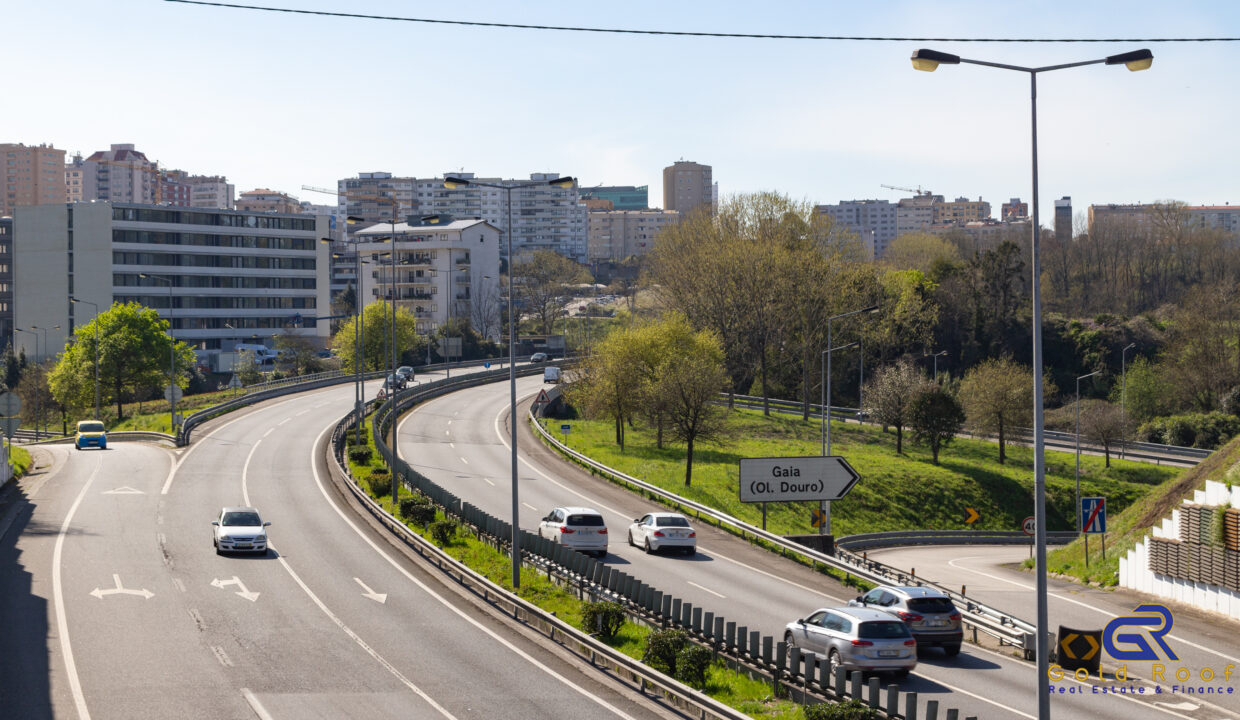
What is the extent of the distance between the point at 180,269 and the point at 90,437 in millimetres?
80129

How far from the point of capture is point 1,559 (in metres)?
29.1

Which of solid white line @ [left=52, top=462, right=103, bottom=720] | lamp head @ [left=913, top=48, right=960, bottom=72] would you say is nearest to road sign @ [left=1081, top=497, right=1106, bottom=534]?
lamp head @ [left=913, top=48, right=960, bottom=72]

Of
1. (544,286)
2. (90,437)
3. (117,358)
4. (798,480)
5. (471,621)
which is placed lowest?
(471,621)

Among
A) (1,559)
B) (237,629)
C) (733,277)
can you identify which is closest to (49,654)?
(237,629)

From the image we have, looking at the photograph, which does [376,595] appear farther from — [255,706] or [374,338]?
[374,338]

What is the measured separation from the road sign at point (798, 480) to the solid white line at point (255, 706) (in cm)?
1789

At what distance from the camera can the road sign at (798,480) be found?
32.9 meters

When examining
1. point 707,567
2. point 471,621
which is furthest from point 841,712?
point 707,567

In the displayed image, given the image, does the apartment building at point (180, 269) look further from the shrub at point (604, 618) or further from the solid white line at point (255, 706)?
the solid white line at point (255, 706)

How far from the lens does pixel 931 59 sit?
46.3 feet

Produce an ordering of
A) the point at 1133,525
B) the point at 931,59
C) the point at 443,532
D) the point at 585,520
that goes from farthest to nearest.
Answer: the point at 1133,525
the point at 585,520
the point at 443,532
the point at 931,59

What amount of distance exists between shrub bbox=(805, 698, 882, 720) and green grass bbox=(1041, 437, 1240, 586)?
68.3 feet

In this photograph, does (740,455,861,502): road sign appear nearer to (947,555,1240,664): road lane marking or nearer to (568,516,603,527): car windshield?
(568,516,603,527): car windshield

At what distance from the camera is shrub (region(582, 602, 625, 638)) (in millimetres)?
22188
